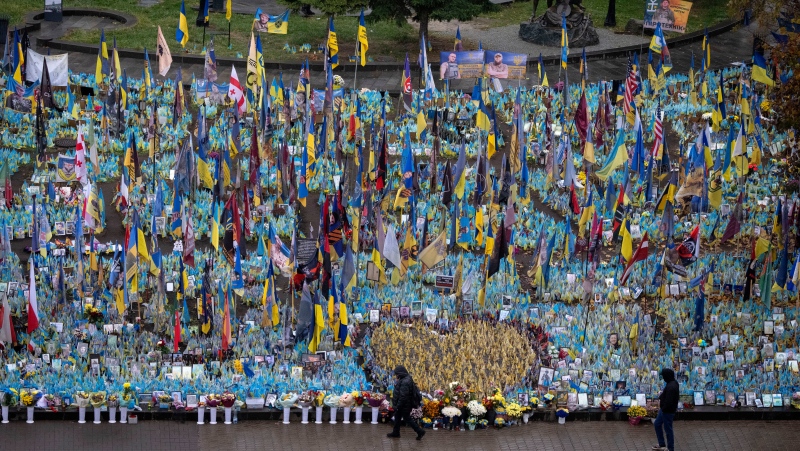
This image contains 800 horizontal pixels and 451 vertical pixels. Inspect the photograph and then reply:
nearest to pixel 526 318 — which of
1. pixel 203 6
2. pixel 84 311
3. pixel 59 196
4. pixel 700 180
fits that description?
pixel 700 180

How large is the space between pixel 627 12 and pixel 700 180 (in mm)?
26199

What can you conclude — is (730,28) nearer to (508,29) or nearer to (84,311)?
(508,29)

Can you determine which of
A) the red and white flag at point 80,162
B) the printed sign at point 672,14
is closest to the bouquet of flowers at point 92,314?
the red and white flag at point 80,162

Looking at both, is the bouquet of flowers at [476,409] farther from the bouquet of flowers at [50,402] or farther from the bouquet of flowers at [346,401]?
the bouquet of flowers at [50,402]

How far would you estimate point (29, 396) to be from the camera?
74.7ft

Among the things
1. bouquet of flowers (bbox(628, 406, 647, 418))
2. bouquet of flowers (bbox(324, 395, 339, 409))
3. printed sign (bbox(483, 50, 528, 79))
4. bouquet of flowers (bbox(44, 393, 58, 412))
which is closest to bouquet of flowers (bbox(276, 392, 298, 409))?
bouquet of flowers (bbox(324, 395, 339, 409))

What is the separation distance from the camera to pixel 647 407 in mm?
23828

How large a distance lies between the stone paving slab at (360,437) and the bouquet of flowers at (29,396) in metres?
0.36

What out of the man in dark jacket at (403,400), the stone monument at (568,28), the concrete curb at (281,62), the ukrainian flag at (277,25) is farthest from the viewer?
the stone monument at (568,28)

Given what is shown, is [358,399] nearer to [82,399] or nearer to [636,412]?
[82,399]

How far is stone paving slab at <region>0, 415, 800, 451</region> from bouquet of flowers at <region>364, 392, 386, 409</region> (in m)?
0.39

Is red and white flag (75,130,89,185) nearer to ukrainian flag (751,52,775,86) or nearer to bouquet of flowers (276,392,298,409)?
bouquet of flowers (276,392,298,409)

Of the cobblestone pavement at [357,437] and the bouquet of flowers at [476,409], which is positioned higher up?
the bouquet of flowers at [476,409]

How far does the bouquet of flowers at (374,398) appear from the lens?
23.2 m
